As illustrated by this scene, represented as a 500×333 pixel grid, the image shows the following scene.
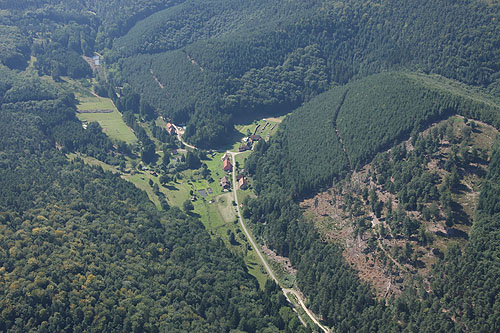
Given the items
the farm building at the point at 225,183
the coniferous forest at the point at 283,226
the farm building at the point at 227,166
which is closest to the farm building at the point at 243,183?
the coniferous forest at the point at 283,226

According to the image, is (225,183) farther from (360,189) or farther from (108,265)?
(108,265)

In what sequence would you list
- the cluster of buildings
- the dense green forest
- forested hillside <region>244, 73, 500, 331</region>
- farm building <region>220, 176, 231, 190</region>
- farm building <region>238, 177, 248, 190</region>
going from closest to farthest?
the dense green forest < forested hillside <region>244, 73, 500, 331</region> < farm building <region>238, 177, 248, 190</region> < the cluster of buildings < farm building <region>220, 176, 231, 190</region>

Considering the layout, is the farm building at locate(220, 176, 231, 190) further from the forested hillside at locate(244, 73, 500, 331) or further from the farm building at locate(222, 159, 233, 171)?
the forested hillside at locate(244, 73, 500, 331)

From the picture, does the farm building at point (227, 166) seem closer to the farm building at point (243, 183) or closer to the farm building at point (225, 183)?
the farm building at point (225, 183)

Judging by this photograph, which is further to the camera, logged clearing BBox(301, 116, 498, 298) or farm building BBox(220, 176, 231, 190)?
farm building BBox(220, 176, 231, 190)

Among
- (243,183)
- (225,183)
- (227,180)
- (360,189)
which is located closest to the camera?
(360,189)

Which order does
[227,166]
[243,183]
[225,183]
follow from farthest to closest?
[227,166] < [225,183] < [243,183]

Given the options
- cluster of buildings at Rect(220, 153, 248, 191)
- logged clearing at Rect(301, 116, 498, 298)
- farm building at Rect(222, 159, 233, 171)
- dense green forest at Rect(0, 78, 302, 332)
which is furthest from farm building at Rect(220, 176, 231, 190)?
logged clearing at Rect(301, 116, 498, 298)

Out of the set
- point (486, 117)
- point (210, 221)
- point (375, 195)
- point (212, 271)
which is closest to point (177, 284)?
point (212, 271)

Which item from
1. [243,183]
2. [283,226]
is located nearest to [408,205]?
[283,226]

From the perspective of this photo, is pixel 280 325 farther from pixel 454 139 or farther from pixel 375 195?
pixel 454 139

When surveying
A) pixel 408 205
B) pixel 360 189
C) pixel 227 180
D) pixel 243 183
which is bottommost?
pixel 227 180
